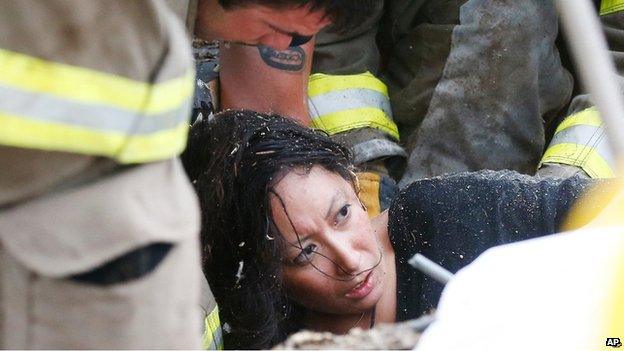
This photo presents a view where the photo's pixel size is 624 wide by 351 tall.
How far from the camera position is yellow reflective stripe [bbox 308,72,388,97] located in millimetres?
2557

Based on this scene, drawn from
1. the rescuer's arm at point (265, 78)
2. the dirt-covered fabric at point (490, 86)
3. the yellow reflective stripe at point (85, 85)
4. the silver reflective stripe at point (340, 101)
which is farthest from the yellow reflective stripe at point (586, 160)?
the yellow reflective stripe at point (85, 85)

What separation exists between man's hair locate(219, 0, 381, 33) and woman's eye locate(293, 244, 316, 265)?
721 millimetres

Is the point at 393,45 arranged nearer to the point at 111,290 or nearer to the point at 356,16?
the point at 356,16

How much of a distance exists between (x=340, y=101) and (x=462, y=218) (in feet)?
2.34

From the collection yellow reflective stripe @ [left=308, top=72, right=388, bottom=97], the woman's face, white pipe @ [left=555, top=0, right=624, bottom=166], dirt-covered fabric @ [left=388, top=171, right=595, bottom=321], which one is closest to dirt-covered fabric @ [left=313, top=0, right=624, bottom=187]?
yellow reflective stripe @ [left=308, top=72, right=388, bottom=97]

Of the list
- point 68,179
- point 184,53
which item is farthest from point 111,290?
point 184,53

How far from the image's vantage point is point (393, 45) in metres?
2.73

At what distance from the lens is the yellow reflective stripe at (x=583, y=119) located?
234 cm

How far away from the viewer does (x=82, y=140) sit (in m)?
0.91

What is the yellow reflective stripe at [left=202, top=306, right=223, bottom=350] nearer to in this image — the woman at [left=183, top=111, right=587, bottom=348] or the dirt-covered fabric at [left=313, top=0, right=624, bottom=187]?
the woman at [left=183, top=111, right=587, bottom=348]

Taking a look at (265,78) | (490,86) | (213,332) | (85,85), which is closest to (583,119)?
(490,86)

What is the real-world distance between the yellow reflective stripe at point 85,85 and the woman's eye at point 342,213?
970 millimetres

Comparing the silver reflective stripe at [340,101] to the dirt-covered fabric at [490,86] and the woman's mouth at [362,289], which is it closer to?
the dirt-covered fabric at [490,86]

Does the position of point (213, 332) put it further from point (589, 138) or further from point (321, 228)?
point (589, 138)
